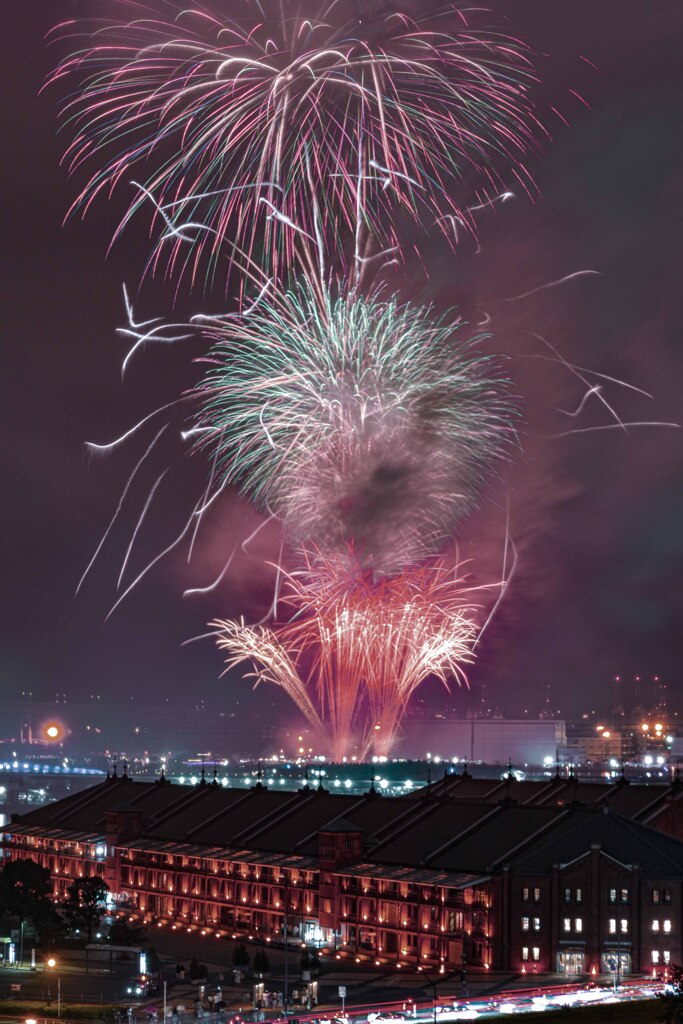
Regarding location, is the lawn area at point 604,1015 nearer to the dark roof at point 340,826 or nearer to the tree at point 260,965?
the tree at point 260,965

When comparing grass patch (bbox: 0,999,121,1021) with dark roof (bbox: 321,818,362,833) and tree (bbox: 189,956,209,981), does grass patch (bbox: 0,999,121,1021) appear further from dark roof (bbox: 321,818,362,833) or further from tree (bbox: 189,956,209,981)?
dark roof (bbox: 321,818,362,833)

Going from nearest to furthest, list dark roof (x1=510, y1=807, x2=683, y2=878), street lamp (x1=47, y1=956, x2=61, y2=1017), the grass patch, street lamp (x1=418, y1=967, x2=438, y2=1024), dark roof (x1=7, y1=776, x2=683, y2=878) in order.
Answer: street lamp (x1=418, y1=967, x2=438, y2=1024), the grass patch, street lamp (x1=47, y1=956, x2=61, y2=1017), dark roof (x1=510, y1=807, x2=683, y2=878), dark roof (x1=7, y1=776, x2=683, y2=878)

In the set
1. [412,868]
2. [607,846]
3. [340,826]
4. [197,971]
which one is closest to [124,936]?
[197,971]

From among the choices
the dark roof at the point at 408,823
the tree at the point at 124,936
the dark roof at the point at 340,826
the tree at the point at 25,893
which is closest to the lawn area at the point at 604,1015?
the dark roof at the point at 408,823

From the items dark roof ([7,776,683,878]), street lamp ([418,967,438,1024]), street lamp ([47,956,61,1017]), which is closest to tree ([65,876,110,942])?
street lamp ([47,956,61,1017])

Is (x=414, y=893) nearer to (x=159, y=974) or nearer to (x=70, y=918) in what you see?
(x=159, y=974)

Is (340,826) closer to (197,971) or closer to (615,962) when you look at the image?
(197,971)

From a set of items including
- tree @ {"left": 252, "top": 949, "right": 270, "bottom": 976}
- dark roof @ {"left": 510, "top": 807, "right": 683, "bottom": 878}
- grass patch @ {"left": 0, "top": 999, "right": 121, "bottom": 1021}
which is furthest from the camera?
dark roof @ {"left": 510, "top": 807, "right": 683, "bottom": 878}
